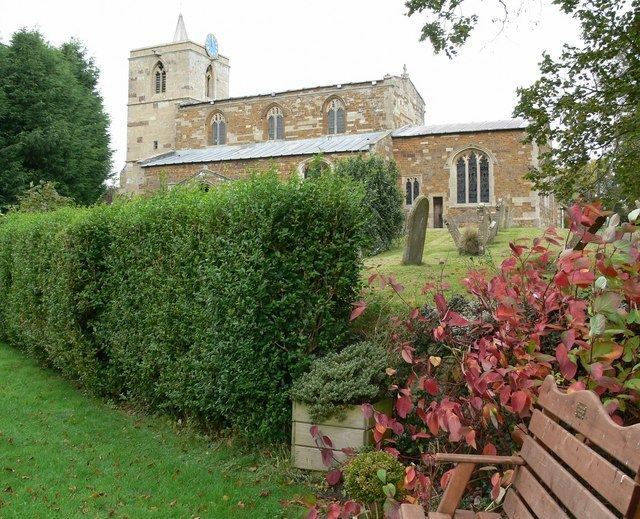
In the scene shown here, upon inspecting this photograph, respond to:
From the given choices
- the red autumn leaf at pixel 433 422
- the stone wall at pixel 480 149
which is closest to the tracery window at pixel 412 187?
the stone wall at pixel 480 149

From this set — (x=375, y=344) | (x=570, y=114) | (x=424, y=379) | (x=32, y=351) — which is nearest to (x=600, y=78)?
(x=570, y=114)

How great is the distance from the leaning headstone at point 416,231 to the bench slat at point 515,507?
8.02 m

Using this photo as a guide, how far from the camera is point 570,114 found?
937 cm

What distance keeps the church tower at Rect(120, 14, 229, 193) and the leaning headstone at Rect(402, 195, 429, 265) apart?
3014 centimetres

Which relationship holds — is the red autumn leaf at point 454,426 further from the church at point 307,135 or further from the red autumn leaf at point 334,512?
the church at point 307,135

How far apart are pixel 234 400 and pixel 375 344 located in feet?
4.65

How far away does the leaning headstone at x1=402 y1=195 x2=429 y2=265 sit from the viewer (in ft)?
35.5

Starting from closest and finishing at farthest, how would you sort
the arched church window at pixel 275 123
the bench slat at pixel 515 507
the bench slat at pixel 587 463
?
the bench slat at pixel 587 463
the bench slat at pixel 515 507
the arched church window at pixel 275 123

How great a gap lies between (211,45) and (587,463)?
145 ft

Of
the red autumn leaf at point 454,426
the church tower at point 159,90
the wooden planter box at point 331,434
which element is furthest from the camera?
the church tower at point 159,90

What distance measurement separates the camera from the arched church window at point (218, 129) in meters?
36.7

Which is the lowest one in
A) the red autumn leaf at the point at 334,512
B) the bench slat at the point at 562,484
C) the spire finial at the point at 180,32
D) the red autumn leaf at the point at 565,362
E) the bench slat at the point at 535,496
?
the red autumn leaf at the point at 334,512

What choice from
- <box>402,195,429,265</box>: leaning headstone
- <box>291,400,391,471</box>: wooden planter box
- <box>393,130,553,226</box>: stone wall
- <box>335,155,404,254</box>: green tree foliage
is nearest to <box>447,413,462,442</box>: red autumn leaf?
<box>291,400,391,471</box>: wooden planter box

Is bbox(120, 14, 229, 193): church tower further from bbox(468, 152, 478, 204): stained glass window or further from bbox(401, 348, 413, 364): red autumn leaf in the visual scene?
bbox(401, 348, 413, 364): red autumn leaf
